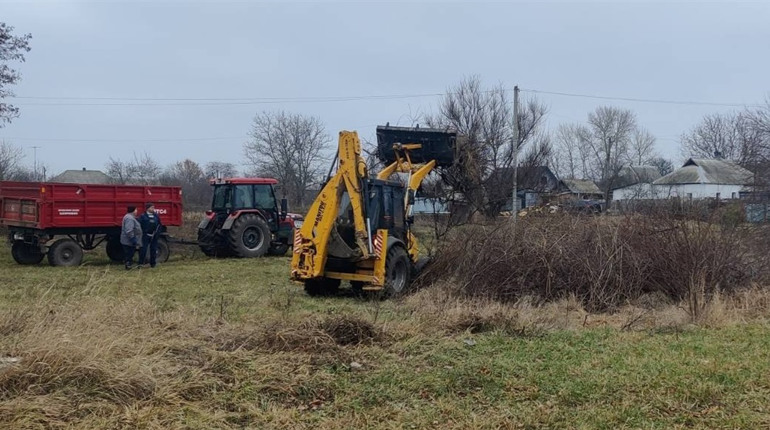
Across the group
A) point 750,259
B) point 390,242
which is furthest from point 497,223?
point 750,259

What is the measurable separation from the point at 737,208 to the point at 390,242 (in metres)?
6.80

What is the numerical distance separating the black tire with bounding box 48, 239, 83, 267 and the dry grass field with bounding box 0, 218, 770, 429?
900 centimetres

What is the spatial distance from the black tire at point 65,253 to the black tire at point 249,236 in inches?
153

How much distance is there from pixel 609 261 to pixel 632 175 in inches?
2083

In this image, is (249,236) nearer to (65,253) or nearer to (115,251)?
(115,251)

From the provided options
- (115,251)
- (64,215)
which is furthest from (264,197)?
(64,215)

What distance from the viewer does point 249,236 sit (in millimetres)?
18578

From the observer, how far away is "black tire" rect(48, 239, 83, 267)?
52.4 feet

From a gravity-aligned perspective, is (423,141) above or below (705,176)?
below

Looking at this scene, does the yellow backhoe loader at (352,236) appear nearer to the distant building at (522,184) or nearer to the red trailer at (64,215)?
the red trailer at (64,215)

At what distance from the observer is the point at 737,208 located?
490 inches

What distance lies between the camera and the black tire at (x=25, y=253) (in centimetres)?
1684

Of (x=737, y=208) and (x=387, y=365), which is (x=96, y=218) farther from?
(x=737, y=208)

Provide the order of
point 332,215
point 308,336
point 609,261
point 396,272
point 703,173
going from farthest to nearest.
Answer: point 703,173, point 396,272, point 332,215, point 609,261, point 308,336
